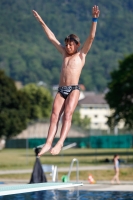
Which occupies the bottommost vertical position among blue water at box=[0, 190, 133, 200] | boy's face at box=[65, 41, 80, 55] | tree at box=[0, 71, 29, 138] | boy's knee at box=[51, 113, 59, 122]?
blue water at box=[0, 190, 133, 200]

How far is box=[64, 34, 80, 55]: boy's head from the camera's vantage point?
13141mm

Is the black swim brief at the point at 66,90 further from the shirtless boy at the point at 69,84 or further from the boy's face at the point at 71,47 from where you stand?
the boy's face at the point at 71,47

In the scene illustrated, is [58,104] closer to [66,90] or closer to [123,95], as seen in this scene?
[66,90]

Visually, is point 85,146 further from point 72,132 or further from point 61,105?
point 61,105

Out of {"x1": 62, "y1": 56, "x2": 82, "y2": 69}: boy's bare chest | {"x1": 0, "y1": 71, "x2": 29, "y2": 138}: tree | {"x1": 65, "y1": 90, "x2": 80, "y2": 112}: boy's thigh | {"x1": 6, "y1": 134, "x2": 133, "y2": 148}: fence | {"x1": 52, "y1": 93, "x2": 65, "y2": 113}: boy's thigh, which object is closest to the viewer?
{"x1": 65, "y1": 90, "x2": 80, "y2": 112}: boy's thigh

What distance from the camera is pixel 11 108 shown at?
109500 mm

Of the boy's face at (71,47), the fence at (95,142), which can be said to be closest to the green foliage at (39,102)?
the fence at (95,142)

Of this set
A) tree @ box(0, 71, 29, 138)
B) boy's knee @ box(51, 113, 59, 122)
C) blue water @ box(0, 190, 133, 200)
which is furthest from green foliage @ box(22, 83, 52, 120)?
boy's knee @ box(51, 113, 59, 122)

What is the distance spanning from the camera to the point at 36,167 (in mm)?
27797

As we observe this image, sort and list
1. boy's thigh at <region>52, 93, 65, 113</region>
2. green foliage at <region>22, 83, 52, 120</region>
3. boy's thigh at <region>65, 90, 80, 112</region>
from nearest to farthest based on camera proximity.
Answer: boy's thigh at <region>65, 90, 80, 112</region>
boy's thigh at <region>52, 93, 65, 113</region>
green foliage at <region>22, 83, 52, 120</region>

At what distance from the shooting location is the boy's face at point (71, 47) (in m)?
13.2

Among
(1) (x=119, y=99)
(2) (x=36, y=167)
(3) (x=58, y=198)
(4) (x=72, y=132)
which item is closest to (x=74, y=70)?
(3) (x=58, y=198)

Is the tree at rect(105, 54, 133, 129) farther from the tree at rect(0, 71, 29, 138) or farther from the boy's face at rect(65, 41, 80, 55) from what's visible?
the boy's face at rect(65, 41, 80, 55)

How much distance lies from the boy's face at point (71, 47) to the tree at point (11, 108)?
8986cm
